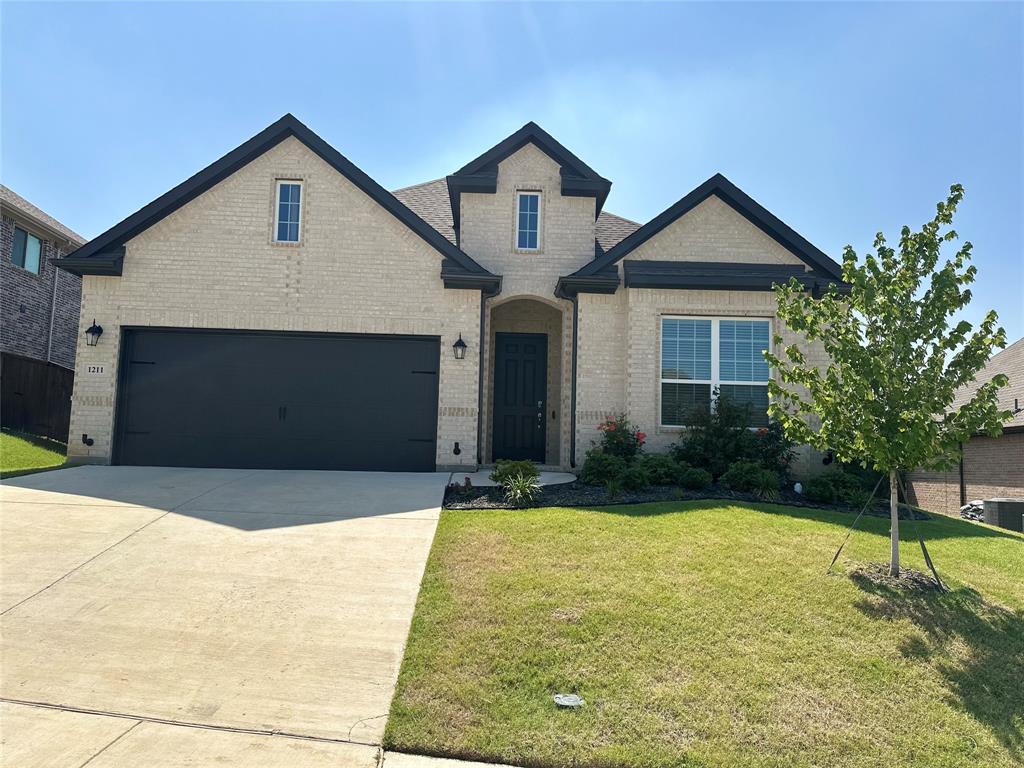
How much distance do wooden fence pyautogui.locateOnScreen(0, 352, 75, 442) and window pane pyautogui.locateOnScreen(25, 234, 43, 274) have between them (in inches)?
136

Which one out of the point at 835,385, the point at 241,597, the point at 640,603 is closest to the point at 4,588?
the point at 241,597

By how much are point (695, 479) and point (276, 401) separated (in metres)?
7.75

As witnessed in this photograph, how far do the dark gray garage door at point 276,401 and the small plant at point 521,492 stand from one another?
3.25 metres

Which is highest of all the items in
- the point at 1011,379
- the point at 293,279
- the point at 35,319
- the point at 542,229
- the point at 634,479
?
the point at 542,229

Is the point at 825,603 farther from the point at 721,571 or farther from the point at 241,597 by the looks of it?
the point at 241,597

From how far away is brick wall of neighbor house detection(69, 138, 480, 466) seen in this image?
11625 millimetres

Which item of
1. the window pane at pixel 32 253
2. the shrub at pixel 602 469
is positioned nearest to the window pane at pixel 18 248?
the window pane at pixel 32 253

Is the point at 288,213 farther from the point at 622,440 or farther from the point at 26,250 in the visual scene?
the point at 26,250

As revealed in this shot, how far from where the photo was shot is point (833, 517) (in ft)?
27.6

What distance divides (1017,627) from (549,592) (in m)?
3.99

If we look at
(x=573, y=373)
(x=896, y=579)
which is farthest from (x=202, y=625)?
(x=573, y=373)

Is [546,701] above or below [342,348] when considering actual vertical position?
below

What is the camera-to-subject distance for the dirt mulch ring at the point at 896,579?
5.80 m

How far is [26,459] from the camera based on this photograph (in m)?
13.0
